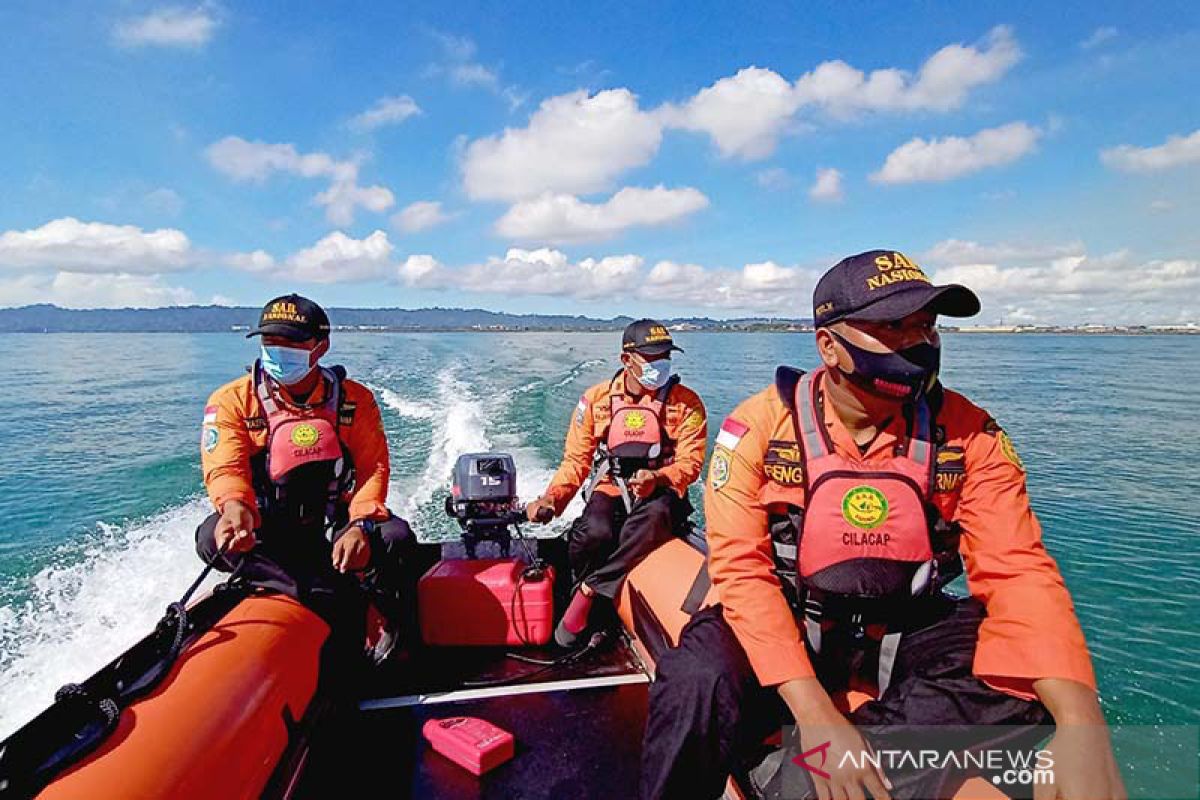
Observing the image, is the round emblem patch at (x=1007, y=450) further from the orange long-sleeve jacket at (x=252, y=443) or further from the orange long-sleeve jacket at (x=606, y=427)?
the orange long-sleeve jacket at (x=252, y=443)

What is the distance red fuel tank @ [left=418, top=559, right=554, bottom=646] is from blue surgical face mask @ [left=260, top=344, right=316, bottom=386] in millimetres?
1033

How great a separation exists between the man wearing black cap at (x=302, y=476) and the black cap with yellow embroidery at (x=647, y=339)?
136 centimetres

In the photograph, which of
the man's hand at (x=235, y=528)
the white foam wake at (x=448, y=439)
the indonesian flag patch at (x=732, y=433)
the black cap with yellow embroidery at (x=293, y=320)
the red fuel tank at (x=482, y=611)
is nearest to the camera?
the indonesian flag patch at (x=732, y=433)

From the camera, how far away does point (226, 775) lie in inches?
63.6

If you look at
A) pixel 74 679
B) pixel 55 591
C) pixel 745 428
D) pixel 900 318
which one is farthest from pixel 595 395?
pixel 55 591

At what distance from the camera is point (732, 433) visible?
5.61ft

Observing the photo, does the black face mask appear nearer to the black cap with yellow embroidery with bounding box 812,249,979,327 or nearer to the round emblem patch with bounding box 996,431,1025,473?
the black cap with yellow embroidery with bounding box 812,249,979,327

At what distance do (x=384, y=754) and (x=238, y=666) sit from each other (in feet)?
1.95

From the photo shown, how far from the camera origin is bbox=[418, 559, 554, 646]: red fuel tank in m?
2.85

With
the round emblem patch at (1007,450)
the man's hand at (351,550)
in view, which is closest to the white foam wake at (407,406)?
the man's hand at (351,550)

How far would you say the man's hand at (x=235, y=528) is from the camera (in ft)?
7.22

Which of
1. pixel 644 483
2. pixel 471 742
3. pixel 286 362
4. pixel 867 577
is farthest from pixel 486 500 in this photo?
pixel 867 577

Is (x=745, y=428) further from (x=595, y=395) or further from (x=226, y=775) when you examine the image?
(x=595, y=395)

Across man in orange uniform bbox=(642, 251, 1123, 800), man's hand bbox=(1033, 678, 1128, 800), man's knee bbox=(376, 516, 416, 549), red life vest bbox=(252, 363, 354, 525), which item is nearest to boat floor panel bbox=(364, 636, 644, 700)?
man's knee bbox=(376, 516, 416, 549)
